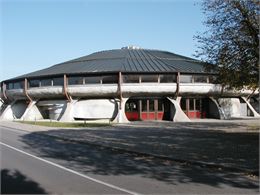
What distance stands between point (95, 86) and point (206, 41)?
2827 centimetres

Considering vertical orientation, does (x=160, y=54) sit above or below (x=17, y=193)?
above

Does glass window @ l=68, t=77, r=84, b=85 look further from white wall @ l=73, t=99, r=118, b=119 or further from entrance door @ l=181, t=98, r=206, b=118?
entrance door @ l=181, t=98, r=206, b=118

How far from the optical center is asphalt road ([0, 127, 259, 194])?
30.4 feet

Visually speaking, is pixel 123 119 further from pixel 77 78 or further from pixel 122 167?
pixel 122 167

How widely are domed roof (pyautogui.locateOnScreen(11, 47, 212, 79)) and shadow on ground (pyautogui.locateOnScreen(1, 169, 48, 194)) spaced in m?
36.1

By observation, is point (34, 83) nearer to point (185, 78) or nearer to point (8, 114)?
point (8, 114)

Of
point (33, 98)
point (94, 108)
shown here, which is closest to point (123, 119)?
point (94, 108)

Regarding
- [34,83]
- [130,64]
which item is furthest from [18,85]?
[130,64]

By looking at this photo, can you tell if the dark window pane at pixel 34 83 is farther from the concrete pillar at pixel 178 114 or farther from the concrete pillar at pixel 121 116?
the concrete pillar at pixel 178 114

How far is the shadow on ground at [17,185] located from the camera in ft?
29.5

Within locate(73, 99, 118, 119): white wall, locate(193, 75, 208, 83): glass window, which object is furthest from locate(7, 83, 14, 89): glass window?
locate(193, 75, 208, 83): glass window

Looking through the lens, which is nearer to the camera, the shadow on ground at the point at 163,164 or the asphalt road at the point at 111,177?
the asphalt road at the point at 111,177

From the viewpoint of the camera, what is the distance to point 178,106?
48.6 metres

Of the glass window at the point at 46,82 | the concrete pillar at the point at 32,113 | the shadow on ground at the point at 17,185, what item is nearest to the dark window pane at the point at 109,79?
the glass window at the point at 46,82
